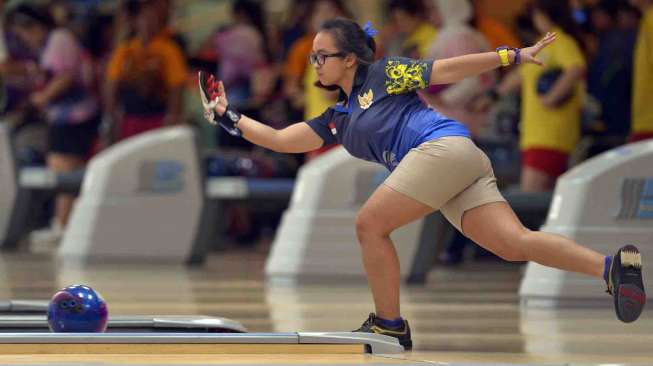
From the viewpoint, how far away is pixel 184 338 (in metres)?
6.36

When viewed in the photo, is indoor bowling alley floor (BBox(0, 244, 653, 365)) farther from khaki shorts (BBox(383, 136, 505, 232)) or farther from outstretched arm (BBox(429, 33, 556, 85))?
outstretched arm (BBox(429, 33, 556, 85))

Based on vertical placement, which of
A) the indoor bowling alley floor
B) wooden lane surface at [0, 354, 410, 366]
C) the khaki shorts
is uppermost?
the khaki shorts

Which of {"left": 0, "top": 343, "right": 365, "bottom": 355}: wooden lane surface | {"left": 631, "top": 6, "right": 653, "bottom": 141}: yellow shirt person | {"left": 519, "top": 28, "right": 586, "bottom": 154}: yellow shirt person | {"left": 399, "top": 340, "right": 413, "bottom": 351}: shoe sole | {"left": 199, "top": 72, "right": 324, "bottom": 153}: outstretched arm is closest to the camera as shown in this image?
{"left": 0, "top": 343, "right": 365, "bottom": 355}: wooden lane surface

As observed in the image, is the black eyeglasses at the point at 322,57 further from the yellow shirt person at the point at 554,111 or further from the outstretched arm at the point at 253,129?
the yellow shirt person at the point at 554,111

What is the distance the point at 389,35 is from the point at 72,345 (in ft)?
24.9

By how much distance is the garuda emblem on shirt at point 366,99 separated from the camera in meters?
7.00

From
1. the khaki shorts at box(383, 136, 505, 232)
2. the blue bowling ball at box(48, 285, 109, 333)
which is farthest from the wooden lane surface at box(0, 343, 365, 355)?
the khaki shorts at box(383, 136, 505, 232)

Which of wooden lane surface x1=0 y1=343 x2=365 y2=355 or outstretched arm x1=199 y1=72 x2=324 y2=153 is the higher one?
outstretched arm x1=199 y1=72 x2=324 y2=153

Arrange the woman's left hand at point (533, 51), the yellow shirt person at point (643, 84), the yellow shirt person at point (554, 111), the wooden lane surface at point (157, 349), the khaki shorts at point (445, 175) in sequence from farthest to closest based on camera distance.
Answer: the yellow shirt person at point (643, 84) → the yellow shirt person at point (554, 111) → the khaki shorts at point (445, 175) → the woman's left hand at point (533, 51) → the wooden lane surface at point (157, 349)

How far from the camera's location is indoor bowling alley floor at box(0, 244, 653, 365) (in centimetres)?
632

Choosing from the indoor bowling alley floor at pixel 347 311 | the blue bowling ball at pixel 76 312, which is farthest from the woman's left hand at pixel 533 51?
the blue bowling ball at pixel 76 312

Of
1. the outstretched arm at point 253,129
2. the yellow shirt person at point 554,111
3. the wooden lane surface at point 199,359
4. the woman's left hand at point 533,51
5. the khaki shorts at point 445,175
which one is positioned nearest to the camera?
the wooden lane surface at point 199,359

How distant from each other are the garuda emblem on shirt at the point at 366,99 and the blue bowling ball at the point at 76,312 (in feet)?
4.32

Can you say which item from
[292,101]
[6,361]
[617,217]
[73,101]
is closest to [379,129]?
[6,361]
